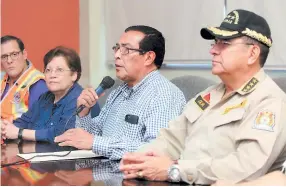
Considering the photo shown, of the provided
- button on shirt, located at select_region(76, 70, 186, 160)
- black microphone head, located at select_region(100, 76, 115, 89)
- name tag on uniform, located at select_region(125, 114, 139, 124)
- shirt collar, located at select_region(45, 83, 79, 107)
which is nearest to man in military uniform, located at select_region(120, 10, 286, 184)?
button on shirt, located at select_region(76, 70, 186, 160)

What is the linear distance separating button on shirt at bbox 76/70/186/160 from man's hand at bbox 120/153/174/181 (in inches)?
13.4

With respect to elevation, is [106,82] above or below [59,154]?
above

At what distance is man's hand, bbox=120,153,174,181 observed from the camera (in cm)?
165

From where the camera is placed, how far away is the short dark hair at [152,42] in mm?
2461

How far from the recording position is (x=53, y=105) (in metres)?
2.88

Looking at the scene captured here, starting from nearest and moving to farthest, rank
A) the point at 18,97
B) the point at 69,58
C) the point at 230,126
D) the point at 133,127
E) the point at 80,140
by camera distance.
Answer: the point at 230,126, the point at 80,140, the point at 133,127, the point at 69,58, the point at 18,97

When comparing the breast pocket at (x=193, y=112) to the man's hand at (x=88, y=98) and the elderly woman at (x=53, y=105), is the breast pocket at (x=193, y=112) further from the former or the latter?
the elderly woman at (x=53, y=105)

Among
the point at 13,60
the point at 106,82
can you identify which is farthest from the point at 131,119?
the point at 13,60

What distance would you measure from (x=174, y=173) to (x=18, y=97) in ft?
5.73

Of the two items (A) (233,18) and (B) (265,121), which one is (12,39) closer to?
(A) (233,18)

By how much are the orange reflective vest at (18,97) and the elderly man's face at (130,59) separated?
836 millimetres

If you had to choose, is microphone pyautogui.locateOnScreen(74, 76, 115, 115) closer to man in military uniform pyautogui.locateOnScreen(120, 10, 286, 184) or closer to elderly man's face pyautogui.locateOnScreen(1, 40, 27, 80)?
man in military uniform pyautogui.locateOnScreen(120, 10, 286, 184)

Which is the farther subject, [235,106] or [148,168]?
[235,106]

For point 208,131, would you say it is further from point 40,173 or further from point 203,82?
point 203,82
